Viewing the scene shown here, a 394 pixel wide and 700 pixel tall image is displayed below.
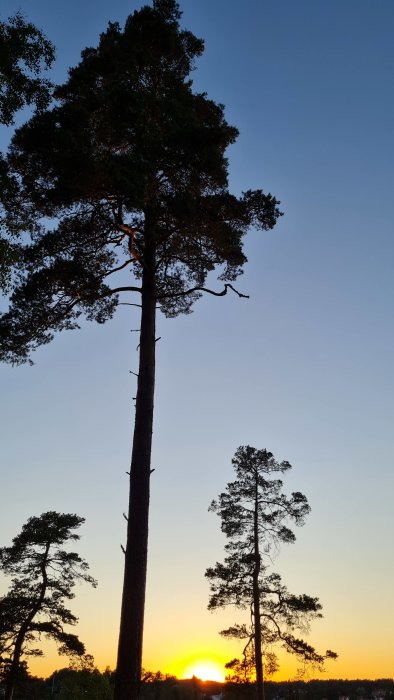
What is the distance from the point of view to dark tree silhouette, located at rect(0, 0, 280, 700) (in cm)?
1086

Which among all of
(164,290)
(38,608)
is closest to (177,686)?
(38,608)

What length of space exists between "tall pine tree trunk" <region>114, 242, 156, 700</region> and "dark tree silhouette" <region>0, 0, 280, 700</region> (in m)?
0.04

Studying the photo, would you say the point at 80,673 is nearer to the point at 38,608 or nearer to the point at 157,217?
the point at 38,608

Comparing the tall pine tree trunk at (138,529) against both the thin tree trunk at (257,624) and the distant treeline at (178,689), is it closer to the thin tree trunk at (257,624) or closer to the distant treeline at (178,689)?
the distant treeline at (178,689)

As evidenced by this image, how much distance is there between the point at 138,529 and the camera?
9367 millimetres

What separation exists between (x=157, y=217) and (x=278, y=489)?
16.1 metres

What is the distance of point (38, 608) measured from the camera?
2761 cm

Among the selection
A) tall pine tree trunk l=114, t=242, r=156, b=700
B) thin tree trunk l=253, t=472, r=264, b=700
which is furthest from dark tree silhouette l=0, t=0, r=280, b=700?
thin tree trunk l=253, t=472, r=264, b=700

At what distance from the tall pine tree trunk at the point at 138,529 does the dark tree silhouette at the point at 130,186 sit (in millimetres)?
40

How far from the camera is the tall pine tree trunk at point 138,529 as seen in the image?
8.53 metres

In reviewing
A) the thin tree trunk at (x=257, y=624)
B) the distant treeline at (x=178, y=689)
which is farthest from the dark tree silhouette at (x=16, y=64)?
the thin tree trunk at (x=257, y=624)

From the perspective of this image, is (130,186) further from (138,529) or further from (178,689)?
(178,689)

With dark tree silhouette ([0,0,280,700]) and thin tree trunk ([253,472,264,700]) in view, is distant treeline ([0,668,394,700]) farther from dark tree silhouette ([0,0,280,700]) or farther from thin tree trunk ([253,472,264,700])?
dark tree silhouette ([0,0,280,700])

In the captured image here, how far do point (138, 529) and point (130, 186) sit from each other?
608 cm
